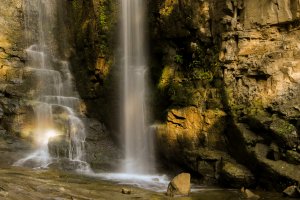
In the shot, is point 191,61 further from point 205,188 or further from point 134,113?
point 205,188

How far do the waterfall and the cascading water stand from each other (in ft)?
6.97

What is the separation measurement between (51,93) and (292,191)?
1224 centimetres

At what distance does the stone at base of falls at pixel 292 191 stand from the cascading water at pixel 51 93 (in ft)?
26.3

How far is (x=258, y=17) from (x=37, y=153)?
34.4 feet

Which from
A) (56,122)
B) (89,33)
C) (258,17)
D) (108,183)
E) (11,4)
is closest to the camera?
(108,183)

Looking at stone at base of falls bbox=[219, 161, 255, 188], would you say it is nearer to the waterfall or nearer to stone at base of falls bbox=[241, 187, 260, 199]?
stone at base of falls bbox=[241, 187, 260, 199]

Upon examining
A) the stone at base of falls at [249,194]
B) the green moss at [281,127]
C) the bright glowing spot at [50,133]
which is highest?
the green moss at [281,127]

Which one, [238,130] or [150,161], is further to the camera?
[150,161]

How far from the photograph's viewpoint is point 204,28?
15.6 m

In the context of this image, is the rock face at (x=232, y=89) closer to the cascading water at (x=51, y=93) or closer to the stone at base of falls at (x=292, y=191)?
the stone at base of falls at (x=292, y=191)

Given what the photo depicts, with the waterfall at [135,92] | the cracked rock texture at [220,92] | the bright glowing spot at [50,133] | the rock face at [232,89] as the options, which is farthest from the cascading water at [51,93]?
the rock face at [232,89]

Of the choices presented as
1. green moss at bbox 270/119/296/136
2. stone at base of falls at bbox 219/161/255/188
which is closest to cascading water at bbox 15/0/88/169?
stone at base of falls at bbox 219/161/255/188

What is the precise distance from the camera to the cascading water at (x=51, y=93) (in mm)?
16562

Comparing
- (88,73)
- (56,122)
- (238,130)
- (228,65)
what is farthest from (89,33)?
(238,130)
